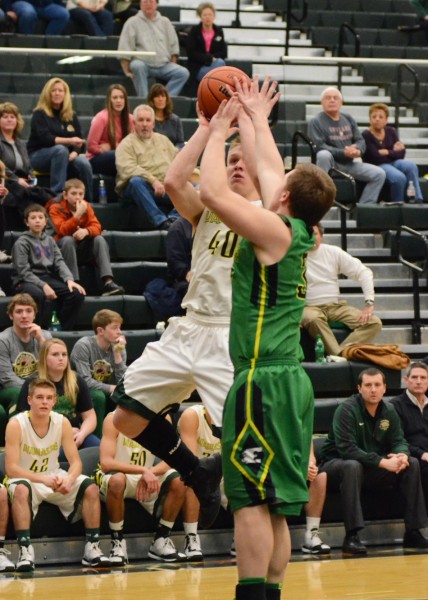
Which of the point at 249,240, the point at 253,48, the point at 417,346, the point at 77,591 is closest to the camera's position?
the point at 249,240

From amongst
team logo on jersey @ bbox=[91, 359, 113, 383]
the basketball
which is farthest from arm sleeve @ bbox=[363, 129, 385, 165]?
the basketball

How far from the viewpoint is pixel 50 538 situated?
8.59 m

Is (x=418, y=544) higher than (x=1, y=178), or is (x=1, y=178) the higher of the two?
(x=1, y=178)

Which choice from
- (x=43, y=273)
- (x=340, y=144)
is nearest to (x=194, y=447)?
(x=43, y=273)

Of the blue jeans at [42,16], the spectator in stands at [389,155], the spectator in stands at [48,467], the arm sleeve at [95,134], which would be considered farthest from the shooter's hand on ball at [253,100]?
the blue jeans at [42,16]

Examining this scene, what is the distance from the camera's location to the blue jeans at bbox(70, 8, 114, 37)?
1446 centimetres

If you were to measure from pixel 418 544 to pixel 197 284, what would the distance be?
12.6 ft

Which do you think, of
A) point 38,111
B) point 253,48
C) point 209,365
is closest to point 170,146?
point 38,111

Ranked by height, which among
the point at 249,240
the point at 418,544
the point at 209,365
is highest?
the point at 249,240

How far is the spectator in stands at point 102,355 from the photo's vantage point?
9.49 m

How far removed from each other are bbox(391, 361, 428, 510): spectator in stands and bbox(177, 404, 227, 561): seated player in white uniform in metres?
1.65

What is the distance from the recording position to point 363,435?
9.38 metres

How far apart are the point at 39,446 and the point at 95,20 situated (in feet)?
23.6

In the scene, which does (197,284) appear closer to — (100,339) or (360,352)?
(100,339)
